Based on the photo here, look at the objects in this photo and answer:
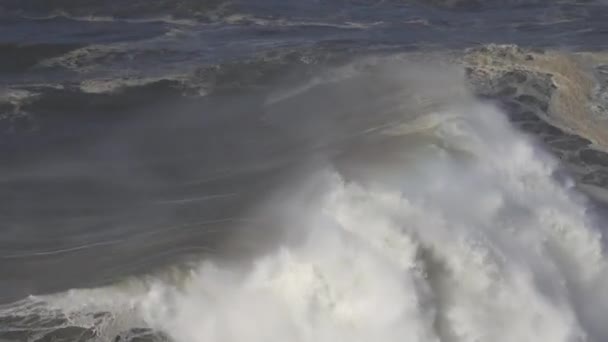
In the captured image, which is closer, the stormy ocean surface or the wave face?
the wave face

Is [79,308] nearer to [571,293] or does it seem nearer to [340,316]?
[340,316]

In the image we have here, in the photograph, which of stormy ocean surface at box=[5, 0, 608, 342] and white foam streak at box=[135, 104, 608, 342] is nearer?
white foam streak at box=[135, 104, 608, 342]

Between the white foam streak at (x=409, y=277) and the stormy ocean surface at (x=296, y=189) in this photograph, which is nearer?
the white foam streak at (x=409, y=277)

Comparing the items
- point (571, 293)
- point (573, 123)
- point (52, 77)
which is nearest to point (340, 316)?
point (571, 293)

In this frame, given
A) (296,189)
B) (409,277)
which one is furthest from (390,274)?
(296,189)
